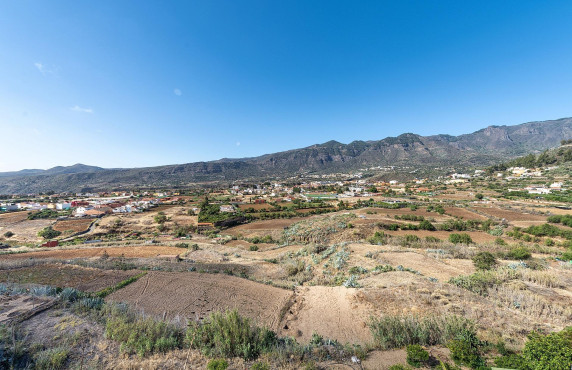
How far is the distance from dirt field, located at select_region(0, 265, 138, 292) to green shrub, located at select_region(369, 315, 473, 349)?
1175 centimetres

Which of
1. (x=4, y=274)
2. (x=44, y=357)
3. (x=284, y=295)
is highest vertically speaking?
(x=44, y=357)

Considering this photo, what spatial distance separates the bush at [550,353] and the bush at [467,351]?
792mm

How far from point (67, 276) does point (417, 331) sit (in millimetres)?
15705

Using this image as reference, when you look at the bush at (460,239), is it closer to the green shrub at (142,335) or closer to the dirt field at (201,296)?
the dirt field at (201,296)

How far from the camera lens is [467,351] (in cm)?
440

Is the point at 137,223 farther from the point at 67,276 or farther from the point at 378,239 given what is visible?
the point at 378,239

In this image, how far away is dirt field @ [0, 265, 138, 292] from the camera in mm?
9609

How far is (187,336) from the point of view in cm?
510

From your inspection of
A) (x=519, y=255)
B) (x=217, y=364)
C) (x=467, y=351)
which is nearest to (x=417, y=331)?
(x=467, y=351)

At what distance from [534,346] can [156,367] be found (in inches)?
289

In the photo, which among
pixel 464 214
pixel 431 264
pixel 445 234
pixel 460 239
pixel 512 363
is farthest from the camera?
pixel 464 214

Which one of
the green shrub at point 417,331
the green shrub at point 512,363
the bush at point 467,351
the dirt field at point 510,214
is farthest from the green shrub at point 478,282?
the dirt field at point 510,214

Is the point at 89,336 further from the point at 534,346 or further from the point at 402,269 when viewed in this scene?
the point at 402,269

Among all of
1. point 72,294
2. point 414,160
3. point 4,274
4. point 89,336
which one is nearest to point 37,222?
point 4,274
